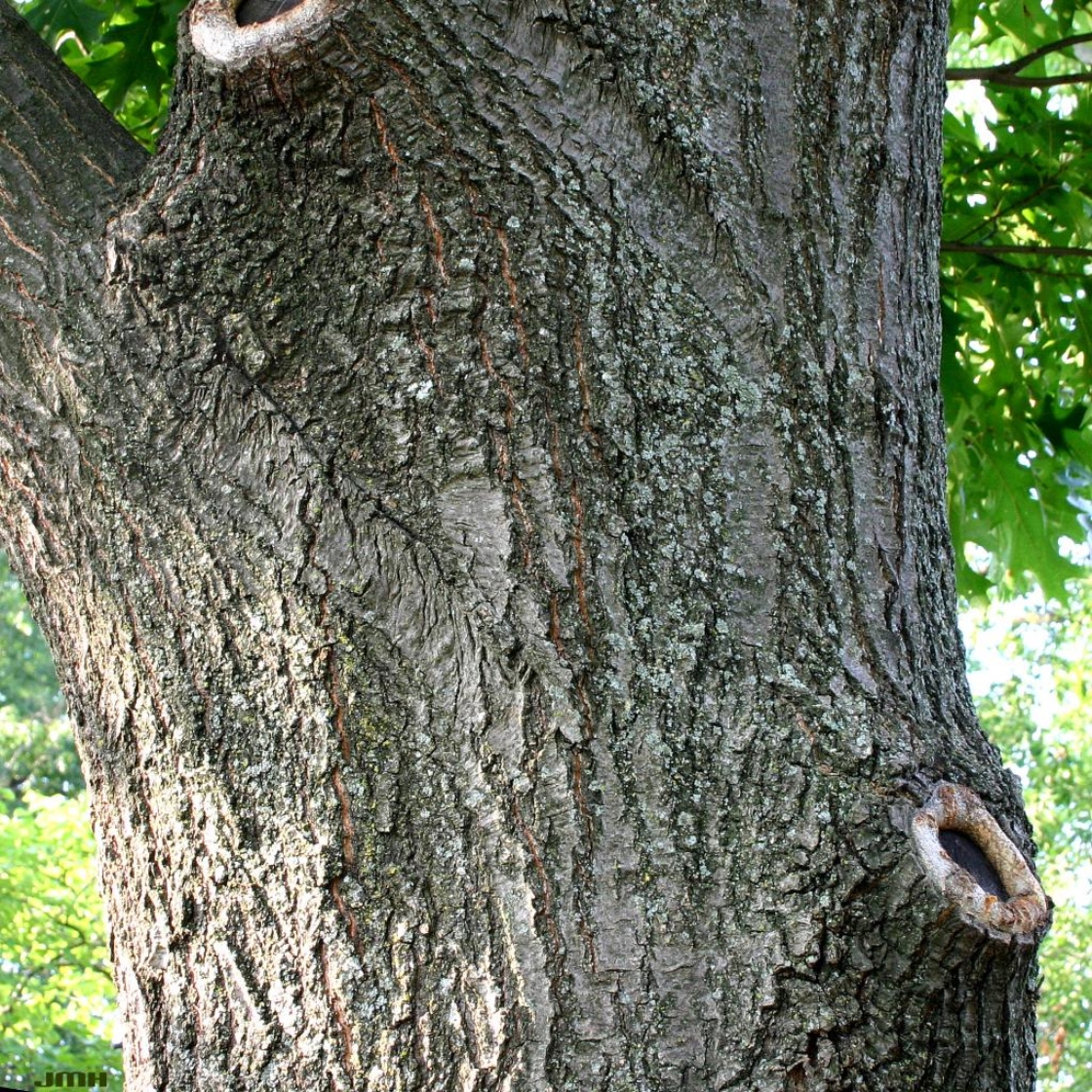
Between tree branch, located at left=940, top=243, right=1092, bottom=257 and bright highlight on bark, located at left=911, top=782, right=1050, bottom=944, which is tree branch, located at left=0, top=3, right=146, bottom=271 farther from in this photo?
tree branch, located at left=940, top=243, right=1092, bottom=257

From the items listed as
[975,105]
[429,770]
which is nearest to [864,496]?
[429,770]

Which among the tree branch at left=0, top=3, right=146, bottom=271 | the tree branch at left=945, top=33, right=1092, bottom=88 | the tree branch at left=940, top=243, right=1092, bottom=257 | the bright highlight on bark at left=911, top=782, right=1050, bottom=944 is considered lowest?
the bright highlight on bark at left=911, top=782, right=1050, bottom=944

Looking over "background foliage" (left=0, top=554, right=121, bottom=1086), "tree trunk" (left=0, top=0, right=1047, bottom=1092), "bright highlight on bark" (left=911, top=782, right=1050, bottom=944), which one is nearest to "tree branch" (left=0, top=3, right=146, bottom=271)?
"tree trunk" (left=0, top=0, right=1047, bottom=1092)

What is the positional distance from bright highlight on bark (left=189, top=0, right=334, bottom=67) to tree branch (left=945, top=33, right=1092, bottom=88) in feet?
5.16

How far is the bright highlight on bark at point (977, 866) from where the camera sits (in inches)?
40.4

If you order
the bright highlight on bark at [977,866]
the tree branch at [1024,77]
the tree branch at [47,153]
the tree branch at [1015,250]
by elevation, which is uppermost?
the tree branch at [1024,77]

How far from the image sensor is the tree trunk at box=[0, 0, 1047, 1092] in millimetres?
1039

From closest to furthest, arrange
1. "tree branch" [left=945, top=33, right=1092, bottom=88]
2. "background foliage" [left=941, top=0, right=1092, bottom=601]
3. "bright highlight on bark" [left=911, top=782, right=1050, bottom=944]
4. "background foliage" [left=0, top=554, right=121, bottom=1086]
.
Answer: "bright highlight on bark" [left=911, top=782, right=1050, bottom=944] → "tree branch" [left=945, top=33, right=1092, bottom=88] → "background foliage" [left=941, top=0, right=1092, bottom=601] → "background foliage" [left=0, top=554, right=121, bottom=1086]

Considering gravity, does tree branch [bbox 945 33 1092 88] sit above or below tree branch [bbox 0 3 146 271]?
above

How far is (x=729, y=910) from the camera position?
3.42ft

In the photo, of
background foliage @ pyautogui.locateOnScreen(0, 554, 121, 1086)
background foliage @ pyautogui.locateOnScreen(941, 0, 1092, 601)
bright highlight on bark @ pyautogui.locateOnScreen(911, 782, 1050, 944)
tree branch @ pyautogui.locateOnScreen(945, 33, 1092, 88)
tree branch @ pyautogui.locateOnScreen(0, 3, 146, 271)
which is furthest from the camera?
background foliage @ pyautogui.locateOnScreen(0, 554, 121, 1086)

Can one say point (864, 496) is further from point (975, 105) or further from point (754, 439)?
point (975, 105)

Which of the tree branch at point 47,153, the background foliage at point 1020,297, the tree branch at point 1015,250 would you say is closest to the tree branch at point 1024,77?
the background foliage at point 1020,297

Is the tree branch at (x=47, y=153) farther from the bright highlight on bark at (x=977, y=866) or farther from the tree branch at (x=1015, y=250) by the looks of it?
the tree branch at (x=1015, y=250)
